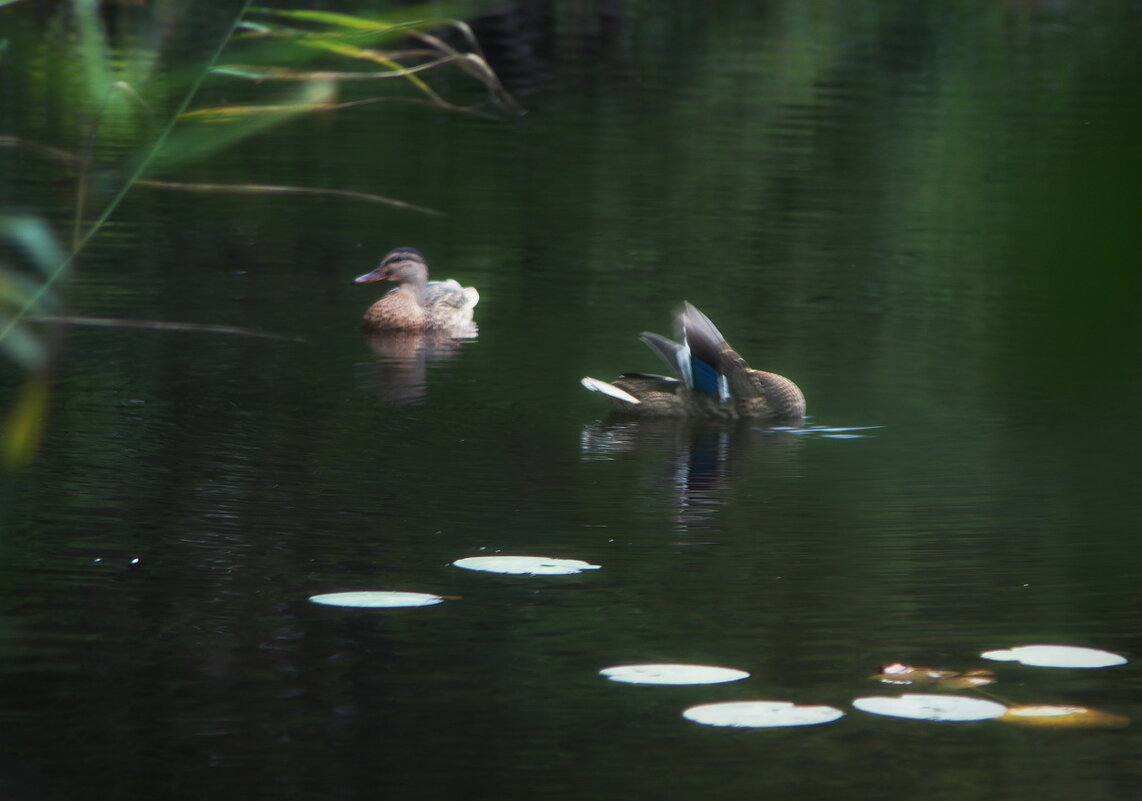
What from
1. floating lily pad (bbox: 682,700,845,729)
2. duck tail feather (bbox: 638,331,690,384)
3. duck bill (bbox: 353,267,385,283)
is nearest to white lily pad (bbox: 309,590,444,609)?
floating lily pad (bbox: 682,700,845,729)

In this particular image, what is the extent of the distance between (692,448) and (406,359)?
7.41 ft

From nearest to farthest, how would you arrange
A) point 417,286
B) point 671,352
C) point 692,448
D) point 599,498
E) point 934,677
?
point 934,677, point 599,498, point 692,448, point 671,352, point 417,286

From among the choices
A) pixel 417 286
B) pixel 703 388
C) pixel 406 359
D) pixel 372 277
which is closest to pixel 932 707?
pixel 703 388

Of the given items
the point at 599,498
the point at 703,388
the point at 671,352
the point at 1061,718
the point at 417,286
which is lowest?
the point at 1061,718

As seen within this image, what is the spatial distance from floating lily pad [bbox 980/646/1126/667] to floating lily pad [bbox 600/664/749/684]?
66 cm

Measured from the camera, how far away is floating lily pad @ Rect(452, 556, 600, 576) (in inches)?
198

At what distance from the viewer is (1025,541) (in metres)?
5.67

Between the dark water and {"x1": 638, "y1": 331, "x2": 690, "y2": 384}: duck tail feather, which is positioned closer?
the dark water

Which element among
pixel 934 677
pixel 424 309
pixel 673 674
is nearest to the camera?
pixel 673 674

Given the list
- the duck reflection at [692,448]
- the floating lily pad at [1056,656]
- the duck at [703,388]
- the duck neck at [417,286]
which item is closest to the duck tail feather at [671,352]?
the duck at [703,388]

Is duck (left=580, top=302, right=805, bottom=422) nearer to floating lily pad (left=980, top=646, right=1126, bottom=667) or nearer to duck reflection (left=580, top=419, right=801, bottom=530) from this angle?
duck reflection (left=580, top=419, right=801, bottom=530)

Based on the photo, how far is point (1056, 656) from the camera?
4.20 m

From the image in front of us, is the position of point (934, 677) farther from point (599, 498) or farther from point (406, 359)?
point (406, 359)

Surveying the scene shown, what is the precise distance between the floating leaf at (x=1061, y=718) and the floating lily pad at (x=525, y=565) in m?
1.57
